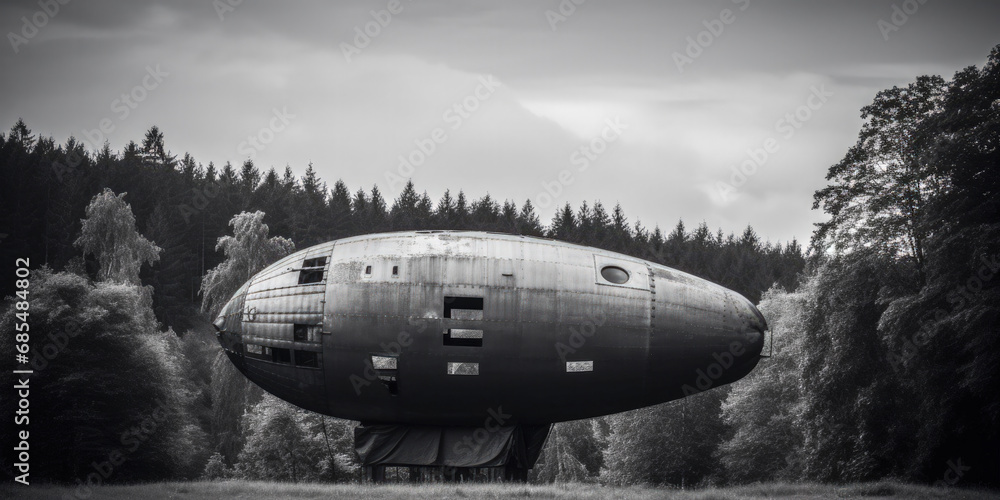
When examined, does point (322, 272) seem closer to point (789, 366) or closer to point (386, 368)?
point (386, 368)

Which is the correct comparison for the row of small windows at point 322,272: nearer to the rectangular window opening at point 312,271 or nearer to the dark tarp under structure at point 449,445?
the rectangular window opening at point 312,271

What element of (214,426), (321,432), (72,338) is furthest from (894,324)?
→ (214,426)

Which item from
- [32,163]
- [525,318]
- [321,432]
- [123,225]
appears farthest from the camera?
[32,163]

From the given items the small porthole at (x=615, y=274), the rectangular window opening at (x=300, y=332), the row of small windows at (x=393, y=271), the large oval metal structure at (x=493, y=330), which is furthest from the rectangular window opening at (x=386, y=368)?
the small porthole at (x=615, y=274)

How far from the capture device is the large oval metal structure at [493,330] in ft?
80.9

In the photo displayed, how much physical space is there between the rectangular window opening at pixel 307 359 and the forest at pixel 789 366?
1920cm

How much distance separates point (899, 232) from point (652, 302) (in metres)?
15.9

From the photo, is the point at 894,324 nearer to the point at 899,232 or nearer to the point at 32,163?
the point at 899,232

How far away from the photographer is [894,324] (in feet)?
98.1

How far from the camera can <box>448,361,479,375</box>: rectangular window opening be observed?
24.6 m

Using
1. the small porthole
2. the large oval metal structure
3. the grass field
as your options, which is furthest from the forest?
the small porthole

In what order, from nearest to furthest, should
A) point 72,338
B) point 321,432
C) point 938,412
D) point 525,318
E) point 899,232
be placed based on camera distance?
point 525,318, point 938,412, point 899,232, point 72,338, point 321,432

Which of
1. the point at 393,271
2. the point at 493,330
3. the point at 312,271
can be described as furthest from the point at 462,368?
the point at 312,271

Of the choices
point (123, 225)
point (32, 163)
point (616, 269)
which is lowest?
point (616, 269)
